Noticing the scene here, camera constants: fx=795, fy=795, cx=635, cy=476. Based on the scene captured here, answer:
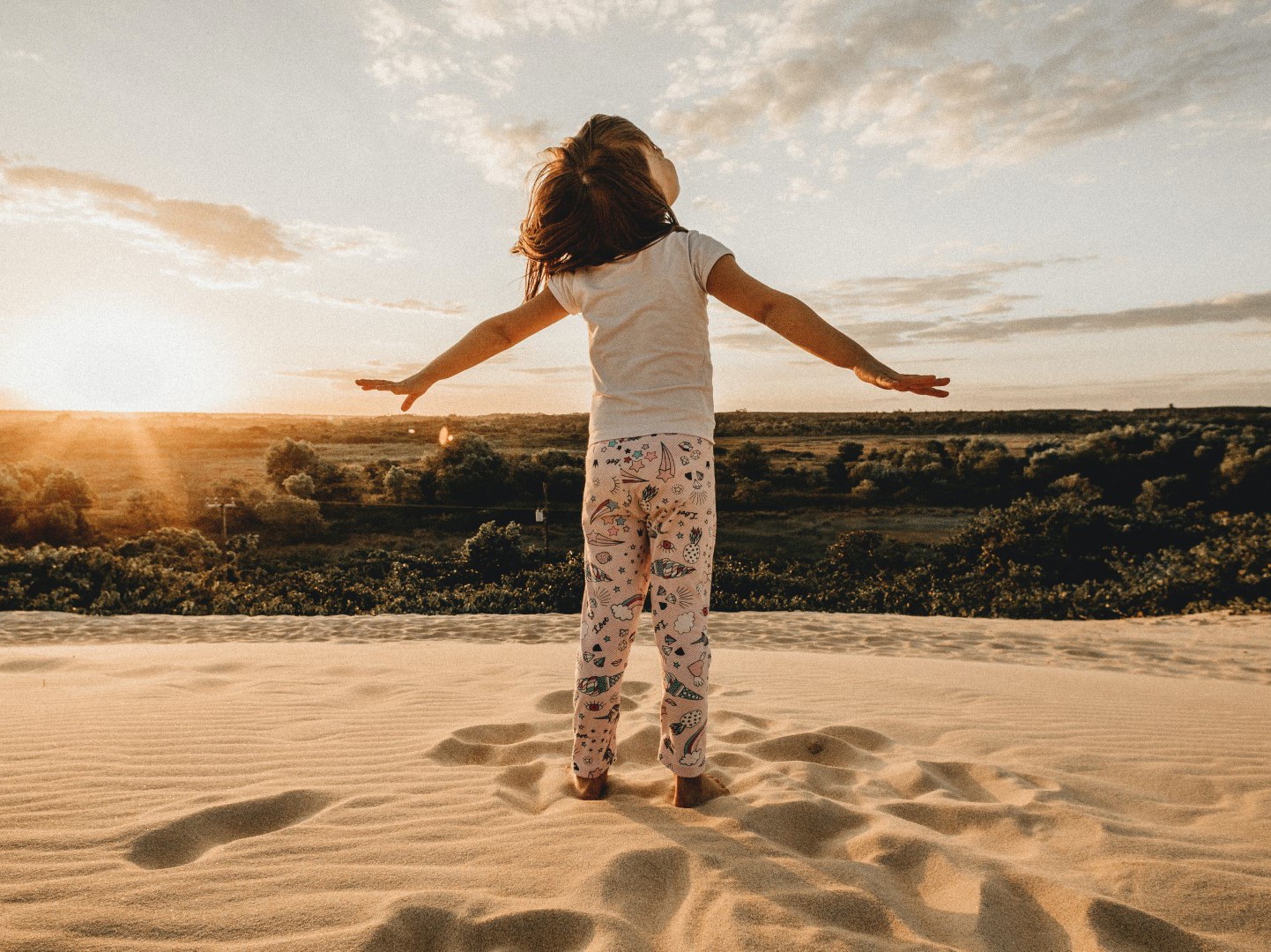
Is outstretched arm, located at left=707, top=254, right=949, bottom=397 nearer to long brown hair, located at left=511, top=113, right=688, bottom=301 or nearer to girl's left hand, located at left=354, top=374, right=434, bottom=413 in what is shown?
long brown hair, located at left=511, top=113, right=688, bottom=301

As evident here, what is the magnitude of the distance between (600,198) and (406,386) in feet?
3.01

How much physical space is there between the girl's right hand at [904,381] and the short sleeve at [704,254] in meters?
0.57

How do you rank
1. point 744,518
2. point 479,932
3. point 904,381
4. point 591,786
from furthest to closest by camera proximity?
1. point 744,518
2. point 591,786
3. point 904,381
4. point 479,932

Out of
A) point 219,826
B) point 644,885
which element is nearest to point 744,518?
point 219,826

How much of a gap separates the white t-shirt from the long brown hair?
6cm

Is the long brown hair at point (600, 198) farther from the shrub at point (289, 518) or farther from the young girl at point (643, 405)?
the shrub at point (289, 518)

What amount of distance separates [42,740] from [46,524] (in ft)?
65.2

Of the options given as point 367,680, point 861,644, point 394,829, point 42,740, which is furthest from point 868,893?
point 861,644

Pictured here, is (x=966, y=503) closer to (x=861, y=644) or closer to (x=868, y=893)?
(x=861, y=644)

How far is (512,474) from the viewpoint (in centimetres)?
2483

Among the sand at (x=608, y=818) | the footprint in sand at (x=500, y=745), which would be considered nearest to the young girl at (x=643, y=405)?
the sand at (x=608, y=818)

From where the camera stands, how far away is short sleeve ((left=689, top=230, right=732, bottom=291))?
2.39m

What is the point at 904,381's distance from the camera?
2105mm

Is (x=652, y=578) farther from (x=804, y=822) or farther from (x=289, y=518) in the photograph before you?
(x=289, y=518)
